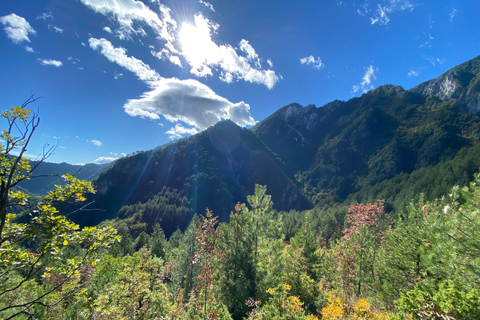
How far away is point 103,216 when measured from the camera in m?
177

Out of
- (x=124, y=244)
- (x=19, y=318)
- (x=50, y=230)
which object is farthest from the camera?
(x=124, y=244)

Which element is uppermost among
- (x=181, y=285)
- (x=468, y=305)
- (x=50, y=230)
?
(x=50, y=230)

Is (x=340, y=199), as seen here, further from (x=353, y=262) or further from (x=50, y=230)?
(x=50, y=230)

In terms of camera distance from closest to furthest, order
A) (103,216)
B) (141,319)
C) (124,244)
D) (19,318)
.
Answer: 1. (141,319)
2. (19,318)
3. (124,244)
4. (103,216)

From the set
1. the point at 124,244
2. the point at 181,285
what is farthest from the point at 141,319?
the point at 124,244

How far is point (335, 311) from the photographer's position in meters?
7.66

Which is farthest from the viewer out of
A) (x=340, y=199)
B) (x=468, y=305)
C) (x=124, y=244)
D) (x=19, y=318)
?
(x=340, y=199)

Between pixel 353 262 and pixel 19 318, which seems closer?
pixel 19 318

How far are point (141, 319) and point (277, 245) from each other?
10207mm

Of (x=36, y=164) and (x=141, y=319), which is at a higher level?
(x=36, y=164)

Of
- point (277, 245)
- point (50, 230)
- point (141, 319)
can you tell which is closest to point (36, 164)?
point (50, 230)

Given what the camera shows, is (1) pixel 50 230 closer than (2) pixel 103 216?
Yes

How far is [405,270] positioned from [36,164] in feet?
58.8

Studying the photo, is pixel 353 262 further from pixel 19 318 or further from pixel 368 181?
pixel 368 181
